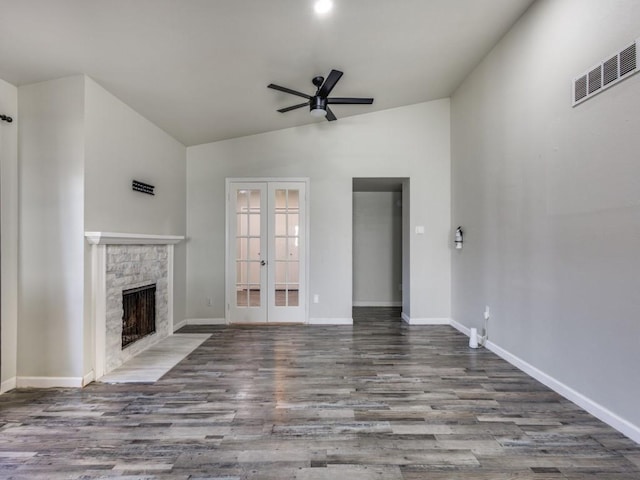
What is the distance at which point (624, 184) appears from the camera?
84.2 inches

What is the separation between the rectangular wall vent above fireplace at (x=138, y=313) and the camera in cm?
355

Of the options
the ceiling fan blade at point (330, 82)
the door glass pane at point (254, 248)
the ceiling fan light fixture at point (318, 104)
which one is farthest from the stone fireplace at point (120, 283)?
the ceiling fan blade at point (330, 82)

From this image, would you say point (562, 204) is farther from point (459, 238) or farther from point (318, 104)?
point (318, 104)

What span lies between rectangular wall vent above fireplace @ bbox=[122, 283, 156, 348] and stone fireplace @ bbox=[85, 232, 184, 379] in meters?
0.04

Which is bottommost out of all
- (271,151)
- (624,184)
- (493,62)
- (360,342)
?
(360,342)

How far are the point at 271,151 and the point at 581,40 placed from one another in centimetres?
377

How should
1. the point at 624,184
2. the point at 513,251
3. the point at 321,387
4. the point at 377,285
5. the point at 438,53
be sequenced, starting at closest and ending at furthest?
the point at 624,184 → the point at 321,387 → the point at 513,251 → the point at 438,53 → the point at 377,285

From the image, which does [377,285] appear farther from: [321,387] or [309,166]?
[321,387]

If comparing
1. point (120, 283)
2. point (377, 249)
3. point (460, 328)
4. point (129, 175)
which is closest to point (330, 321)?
point (460, 328)

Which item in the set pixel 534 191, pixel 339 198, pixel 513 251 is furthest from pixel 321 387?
pixel 339 198

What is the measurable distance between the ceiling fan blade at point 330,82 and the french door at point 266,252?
1.91 meters

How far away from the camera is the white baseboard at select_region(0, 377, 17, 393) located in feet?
9.07

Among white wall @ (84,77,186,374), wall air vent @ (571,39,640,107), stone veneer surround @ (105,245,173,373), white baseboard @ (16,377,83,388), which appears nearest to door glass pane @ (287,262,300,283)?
white wall @ (84,77,186,374)

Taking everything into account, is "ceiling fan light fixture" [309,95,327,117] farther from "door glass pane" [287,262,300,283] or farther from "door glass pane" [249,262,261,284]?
"door glass pane" [249,262,261,284]
